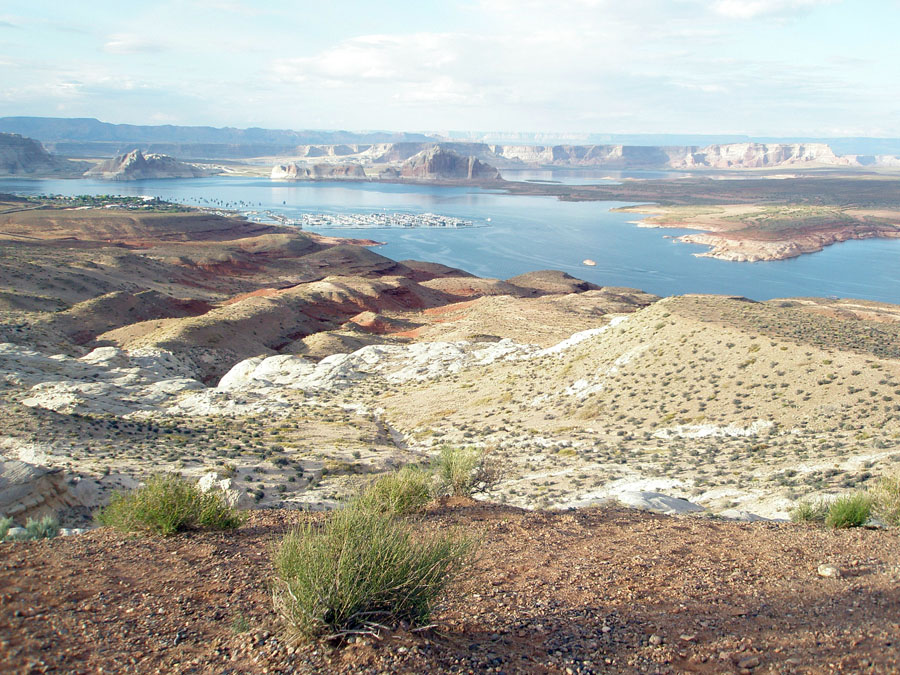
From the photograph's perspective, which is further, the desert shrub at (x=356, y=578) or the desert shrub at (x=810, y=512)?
the desert shrub at (x=810, y=512)

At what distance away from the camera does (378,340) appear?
130ft

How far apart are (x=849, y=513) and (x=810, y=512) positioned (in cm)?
72

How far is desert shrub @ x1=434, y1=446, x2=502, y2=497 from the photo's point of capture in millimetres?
11781

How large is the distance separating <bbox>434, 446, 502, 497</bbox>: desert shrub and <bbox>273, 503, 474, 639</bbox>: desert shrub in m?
6.52

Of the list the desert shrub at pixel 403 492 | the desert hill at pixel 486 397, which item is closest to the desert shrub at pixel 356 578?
the desert shrub at pixel 403 492

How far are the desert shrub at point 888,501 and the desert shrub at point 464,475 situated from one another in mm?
6738

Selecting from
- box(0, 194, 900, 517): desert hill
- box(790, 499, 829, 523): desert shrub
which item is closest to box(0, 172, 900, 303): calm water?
box(0, 194, 900, 517): desert hill

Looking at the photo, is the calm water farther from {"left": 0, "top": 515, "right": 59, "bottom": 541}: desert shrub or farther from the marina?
{"left": 0, "top": 515, "right": 59, "bottom": 541}: desert shrub

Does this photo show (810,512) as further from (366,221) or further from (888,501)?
(366,221)

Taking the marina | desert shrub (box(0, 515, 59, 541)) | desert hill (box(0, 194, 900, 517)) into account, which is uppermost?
the marina

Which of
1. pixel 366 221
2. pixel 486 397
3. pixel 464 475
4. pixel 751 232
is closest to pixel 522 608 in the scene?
pixel 464 475

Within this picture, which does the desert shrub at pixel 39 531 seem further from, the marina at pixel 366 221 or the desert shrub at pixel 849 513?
the marina at pixel 366 221

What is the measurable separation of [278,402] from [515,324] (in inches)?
829

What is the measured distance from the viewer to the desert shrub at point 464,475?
38.7ft
